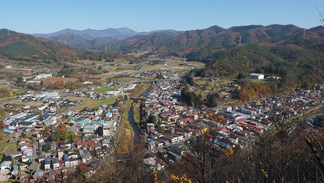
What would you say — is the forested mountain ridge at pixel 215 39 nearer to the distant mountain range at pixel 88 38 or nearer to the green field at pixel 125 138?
the distant mountain range at pixel 88 38

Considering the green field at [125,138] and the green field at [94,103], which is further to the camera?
the green field at [94,103]

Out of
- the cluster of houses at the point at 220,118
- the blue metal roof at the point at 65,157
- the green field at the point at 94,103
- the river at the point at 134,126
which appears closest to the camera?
the blue metal roof at the point at 65,157

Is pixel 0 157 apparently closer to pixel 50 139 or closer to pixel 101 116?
pixel 50 139

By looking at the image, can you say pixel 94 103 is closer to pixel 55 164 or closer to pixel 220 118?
pixel 55 164

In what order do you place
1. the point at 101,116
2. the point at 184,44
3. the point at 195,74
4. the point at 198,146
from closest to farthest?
the point at 198,146, the point at 101,116, the point at 195,74, the point at 184,44

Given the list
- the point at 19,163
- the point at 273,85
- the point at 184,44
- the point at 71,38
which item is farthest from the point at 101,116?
the point at 71,38

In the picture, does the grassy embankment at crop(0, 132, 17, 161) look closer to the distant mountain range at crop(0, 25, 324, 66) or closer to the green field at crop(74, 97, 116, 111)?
the green field at crop(74, 97, 116, 111)

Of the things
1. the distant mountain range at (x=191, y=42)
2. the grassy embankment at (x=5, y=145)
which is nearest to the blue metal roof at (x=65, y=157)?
the grassy embankment at (x=5, y=145)
